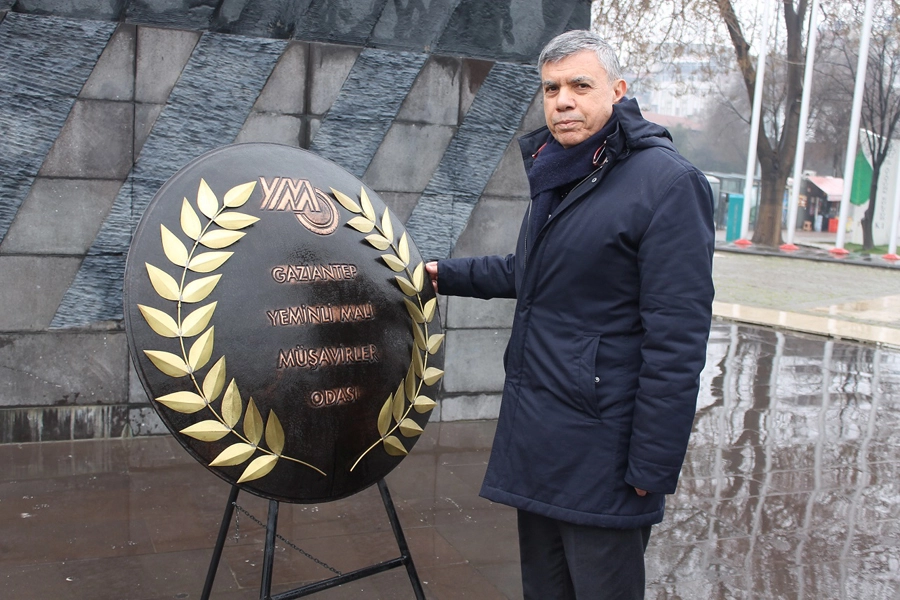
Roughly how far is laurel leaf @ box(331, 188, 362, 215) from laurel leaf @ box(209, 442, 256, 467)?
0.77 meters

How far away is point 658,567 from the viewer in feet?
12.4

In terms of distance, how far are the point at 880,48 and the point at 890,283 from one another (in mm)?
14182

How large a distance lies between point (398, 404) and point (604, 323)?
0.65m

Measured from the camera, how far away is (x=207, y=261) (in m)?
2.33

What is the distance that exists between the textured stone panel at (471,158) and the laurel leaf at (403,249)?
279cm

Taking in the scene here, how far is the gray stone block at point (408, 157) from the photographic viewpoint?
18.0ft

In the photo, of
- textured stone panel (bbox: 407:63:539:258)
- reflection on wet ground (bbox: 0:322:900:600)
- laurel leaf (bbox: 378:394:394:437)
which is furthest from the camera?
textured stone panel (bbox: 407:63:539:258)

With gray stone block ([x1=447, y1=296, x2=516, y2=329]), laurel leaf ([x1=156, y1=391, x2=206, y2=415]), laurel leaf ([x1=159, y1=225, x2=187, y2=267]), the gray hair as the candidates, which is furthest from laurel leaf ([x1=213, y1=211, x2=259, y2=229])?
gray stone block ([x1=447, y1=296, x2=516, y2=329])

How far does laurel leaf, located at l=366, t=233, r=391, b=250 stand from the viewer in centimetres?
267

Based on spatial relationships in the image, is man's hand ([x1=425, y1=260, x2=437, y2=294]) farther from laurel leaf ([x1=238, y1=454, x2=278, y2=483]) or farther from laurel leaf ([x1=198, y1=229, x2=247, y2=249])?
laurel leaf ([x1=238, y1=454, x2=278, y2=483])

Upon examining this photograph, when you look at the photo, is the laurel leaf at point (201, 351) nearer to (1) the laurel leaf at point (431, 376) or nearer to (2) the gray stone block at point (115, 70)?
(1) the laurel leaf at point (431, 376)

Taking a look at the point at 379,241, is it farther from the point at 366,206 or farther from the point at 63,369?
the point at 63,369

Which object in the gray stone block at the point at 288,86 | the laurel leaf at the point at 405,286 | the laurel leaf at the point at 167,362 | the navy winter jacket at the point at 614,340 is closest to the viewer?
the laurel leaf at the point at 167,362

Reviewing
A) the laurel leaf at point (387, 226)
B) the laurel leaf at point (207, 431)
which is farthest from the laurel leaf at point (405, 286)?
the laurel leaf at point (207, 431)
